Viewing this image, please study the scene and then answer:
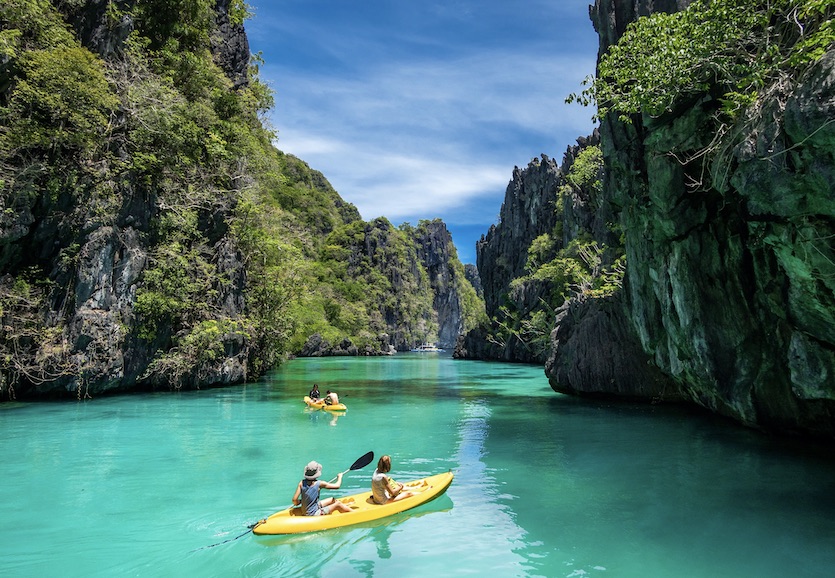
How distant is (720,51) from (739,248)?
4076mm

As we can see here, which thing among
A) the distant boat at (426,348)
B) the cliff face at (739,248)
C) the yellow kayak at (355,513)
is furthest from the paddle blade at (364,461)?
the distant boat at (426,348)

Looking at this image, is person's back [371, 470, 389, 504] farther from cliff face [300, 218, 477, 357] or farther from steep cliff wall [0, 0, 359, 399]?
cliff face [300, 218, 477, 357]

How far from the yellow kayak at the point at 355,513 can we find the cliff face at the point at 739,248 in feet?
23.4

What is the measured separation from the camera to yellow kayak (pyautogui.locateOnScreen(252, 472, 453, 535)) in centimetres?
715

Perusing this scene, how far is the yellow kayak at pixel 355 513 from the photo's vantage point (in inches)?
282

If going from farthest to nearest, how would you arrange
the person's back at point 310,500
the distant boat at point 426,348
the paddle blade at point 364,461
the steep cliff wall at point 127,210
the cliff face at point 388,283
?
1. the distant boat at point 426,348
2. the cliff face at point 388,283
3. the steep cliff wall at point 127,210
4. the paddle blade at point 364,461
5. the person's back at point 310,500

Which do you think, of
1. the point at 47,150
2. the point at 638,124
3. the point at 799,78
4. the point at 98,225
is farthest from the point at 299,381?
the point at 799,78

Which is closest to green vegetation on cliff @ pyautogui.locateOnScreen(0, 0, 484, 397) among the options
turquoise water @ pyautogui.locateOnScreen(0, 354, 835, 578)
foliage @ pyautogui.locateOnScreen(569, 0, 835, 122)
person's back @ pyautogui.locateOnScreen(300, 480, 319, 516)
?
turquoise water @ pyautogui.locateOnScreen(0, 354, 835, 578)

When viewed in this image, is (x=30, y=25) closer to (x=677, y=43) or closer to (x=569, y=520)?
(x=677, y=43)

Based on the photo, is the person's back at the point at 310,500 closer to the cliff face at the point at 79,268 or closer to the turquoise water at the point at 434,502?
the turquoise water at the point at 434,502

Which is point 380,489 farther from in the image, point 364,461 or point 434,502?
point 364,461

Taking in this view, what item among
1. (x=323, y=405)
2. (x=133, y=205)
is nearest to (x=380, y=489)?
(x=323, y=405)

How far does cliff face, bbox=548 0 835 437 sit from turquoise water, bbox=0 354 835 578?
1645 mm

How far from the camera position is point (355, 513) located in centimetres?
773
